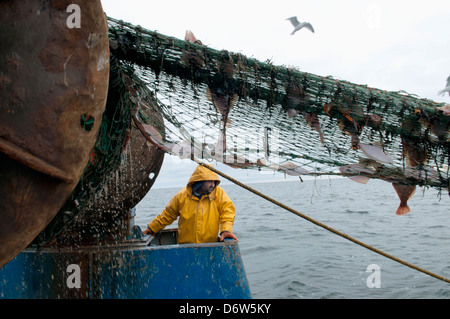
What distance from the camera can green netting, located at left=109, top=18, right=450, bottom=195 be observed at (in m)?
2.58

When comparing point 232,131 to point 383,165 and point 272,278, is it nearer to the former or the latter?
point 383,165

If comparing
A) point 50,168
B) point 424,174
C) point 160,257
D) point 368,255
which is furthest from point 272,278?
point 50,168

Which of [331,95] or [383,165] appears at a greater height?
[331,95]

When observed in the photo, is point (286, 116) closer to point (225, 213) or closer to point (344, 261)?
point (225, 213)

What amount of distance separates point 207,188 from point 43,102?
328 centimetres

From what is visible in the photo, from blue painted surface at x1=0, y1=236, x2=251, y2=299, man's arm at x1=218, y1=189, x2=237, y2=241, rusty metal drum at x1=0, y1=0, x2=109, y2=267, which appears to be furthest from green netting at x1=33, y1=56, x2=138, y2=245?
man's arm at x1=218, y1=189, x2=237, y2=241

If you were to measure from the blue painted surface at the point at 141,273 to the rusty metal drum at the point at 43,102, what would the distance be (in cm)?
213

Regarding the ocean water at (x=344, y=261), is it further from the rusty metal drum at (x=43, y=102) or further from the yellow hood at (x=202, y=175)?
the rusty metal drum at (x=43, y=102)

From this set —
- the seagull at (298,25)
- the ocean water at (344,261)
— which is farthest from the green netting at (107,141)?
the ocean water at (344,261)

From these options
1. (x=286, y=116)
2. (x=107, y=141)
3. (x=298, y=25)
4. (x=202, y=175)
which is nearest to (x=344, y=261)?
(x=202, y=175)

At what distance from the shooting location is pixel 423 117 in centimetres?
264

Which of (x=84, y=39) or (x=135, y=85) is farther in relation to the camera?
(x=135, y=85)

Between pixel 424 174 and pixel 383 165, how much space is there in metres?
0.33

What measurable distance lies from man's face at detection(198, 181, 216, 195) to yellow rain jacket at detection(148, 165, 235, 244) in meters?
0.06
